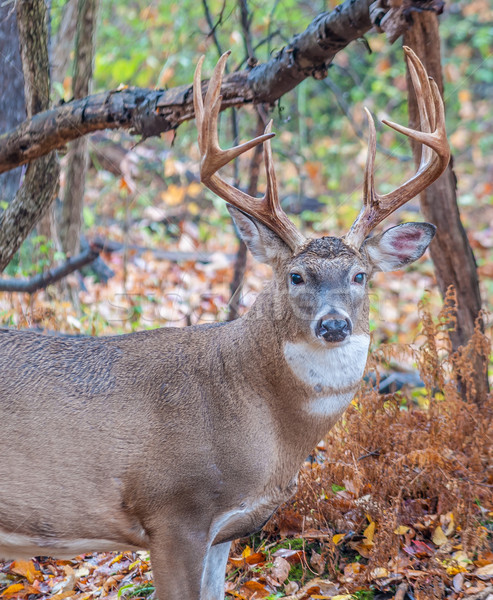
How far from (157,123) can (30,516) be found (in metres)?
2.92

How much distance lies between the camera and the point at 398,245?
13.8 ft

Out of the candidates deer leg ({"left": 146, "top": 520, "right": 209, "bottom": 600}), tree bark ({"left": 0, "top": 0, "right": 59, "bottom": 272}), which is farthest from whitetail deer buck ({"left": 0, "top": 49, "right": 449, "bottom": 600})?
tree bark ({"left": 0, "top": 0, "right": 59, "bottom": 272})

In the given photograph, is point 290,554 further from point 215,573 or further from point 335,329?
point 335,329

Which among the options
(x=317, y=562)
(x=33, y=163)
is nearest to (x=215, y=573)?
(x=317, y=562)

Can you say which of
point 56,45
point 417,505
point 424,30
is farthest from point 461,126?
point 417,505

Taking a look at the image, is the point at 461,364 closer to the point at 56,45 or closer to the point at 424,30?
the point at 424,30

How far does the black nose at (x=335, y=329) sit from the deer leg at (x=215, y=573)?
1.38 metres

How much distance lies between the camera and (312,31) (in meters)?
4.96

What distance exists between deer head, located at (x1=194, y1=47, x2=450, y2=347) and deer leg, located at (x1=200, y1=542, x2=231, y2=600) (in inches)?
51.9

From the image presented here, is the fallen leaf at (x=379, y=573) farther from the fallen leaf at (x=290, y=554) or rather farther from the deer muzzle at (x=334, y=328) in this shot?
the deer muzzle at (x=334, y=328)

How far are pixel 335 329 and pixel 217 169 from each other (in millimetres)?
1142

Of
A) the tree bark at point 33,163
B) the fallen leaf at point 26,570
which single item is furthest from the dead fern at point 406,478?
the tree bark at point 33,163

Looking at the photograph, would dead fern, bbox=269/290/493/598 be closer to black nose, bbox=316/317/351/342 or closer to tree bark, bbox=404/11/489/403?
tree bark, bbox=404/11/489/403

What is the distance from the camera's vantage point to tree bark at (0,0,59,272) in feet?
18.8
